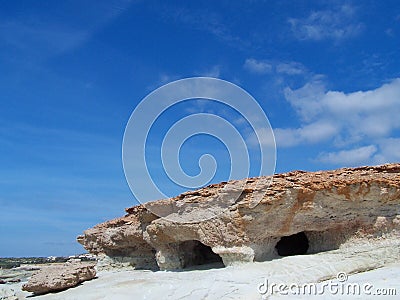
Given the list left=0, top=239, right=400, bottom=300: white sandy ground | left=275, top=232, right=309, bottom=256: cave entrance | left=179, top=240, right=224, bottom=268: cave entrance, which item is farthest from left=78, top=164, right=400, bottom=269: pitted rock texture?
left=275, top=232, right=309, bottom=256: cave entrance

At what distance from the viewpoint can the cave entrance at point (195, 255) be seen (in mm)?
17339

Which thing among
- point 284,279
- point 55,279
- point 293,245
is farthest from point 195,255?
point 284,279

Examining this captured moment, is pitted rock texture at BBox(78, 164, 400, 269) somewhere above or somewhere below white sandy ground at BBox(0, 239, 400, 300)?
above

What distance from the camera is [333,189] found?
13.7 m

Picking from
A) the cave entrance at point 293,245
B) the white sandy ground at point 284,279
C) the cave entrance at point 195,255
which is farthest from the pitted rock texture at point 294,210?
the cave entrance at point 293,245

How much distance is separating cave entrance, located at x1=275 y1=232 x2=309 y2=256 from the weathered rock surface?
27.4ft

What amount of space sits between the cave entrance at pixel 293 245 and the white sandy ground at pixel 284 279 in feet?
13.3

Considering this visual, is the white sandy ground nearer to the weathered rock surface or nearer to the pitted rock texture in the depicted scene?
the pitted rock texture

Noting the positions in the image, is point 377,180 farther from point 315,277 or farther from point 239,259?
point 239,259

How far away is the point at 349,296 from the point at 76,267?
11.6 meters

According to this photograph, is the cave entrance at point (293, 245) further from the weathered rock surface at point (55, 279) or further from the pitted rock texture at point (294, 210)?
the weathered rock surface at point (55, 279)

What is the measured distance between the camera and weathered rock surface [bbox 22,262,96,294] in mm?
15984

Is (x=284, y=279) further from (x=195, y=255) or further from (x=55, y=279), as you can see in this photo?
(x=55, y=279)

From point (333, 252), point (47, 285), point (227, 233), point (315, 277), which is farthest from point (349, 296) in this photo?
point (47, 285)
